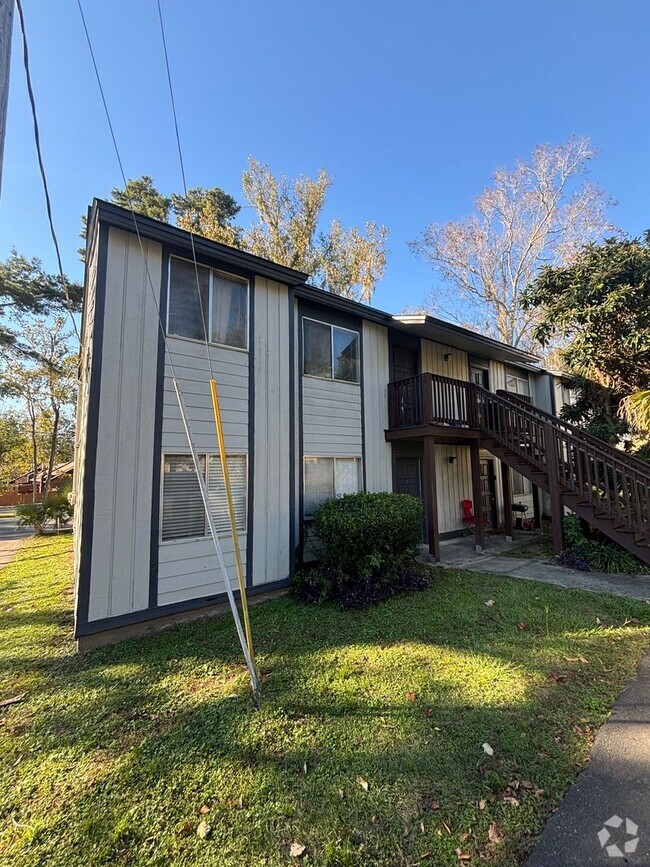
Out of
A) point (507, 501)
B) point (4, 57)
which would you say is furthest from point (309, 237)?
point (4, 57)

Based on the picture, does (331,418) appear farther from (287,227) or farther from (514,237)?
(514,237)

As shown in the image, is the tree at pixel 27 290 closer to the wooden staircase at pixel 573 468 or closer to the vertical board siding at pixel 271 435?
the vertical board siding at pixel 271 435

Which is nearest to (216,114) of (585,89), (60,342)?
(585,89)

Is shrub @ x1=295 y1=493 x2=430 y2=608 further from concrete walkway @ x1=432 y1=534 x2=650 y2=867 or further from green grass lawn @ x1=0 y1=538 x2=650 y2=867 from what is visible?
concrete walkway @ x1=432 y1=534 x2=650 y2=867

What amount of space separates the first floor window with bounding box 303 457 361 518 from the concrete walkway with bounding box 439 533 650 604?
8.24 feet

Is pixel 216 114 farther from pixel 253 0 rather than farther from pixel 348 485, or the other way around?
pixel 348 485

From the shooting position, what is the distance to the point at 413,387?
8.82 metres

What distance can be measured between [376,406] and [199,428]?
14.6ft

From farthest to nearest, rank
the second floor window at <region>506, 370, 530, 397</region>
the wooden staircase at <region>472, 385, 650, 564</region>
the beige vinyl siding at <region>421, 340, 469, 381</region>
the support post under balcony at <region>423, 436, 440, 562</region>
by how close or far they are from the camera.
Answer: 1. the second floor window at <region>506, 370, 530, 397</region>
2. the beige vinyl siding at <region>421, 340, 469, 381</region>
3. the support post under balcony at <region>423, 436, 440, 562</region>
4. the wooden staircase at <region>472, 385, 650, 564</region>

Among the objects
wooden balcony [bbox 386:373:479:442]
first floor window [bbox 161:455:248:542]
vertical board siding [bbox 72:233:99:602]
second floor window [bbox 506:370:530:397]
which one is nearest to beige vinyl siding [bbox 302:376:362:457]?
wooden balcony [bbox 386:373:479:442]

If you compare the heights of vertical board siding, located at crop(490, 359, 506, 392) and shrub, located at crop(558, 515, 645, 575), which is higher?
vertical board siding, located at crop(490, 359, 506, 392)

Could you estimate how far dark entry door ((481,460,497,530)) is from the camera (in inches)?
456

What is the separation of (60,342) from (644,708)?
94.1 ft

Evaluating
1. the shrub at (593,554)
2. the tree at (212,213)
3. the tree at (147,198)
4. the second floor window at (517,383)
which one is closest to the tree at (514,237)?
the second floor window at (517,383)
